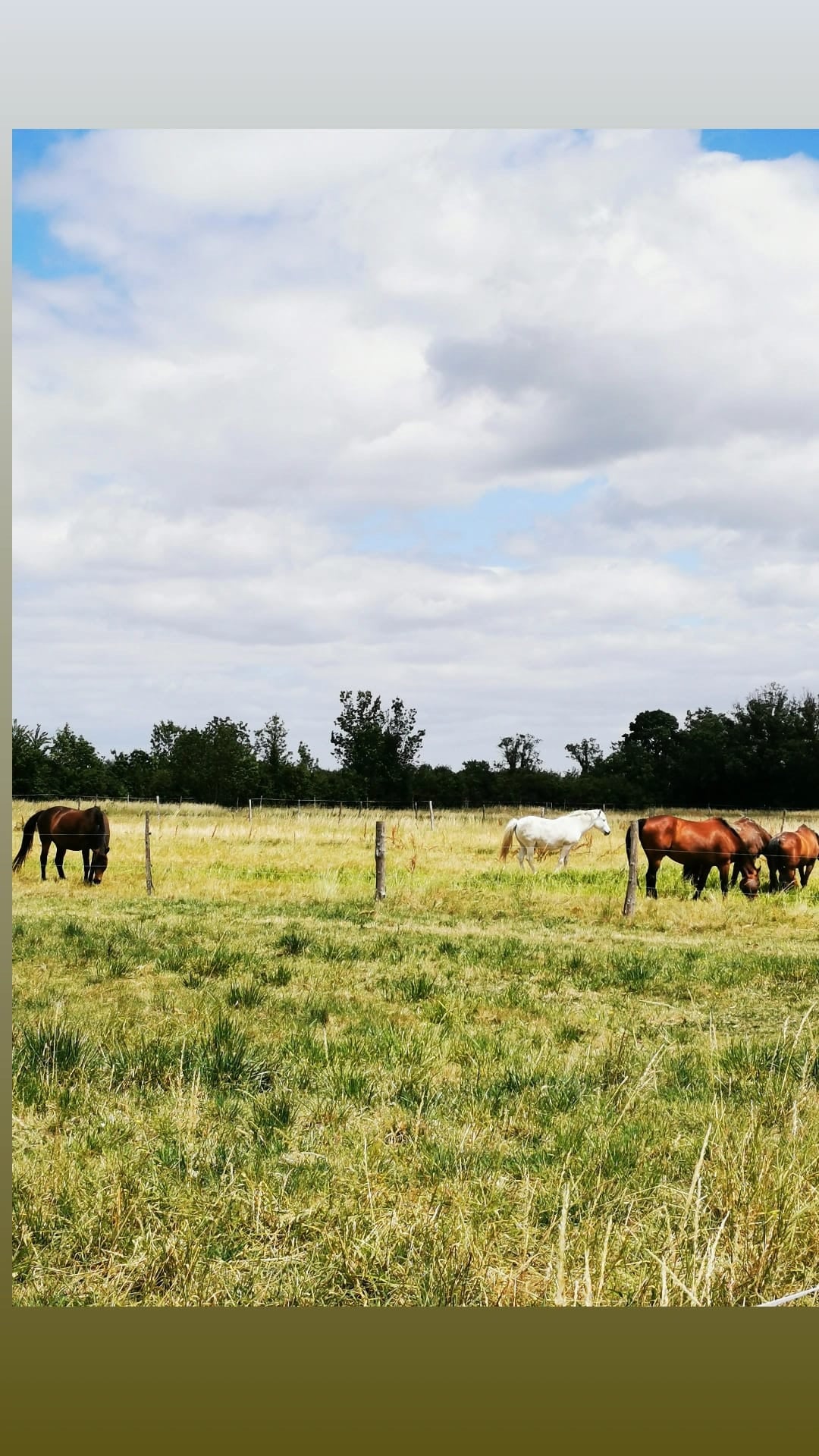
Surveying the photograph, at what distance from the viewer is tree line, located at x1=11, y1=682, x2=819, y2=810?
54625 mm

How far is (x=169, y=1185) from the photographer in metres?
3.93

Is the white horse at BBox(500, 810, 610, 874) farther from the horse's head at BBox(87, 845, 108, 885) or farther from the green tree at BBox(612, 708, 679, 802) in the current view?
the green tree at BBox(612, 708, 679, 802)

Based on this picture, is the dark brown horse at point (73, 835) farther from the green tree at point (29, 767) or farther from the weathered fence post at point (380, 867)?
the green tree at point (29, 767)

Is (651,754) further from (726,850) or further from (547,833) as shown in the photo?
(726,850)

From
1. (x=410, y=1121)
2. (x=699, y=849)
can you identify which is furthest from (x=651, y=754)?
(x=410, y=1121)

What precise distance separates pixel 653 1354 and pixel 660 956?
7.78 metres

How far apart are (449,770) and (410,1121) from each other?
58.6 metres

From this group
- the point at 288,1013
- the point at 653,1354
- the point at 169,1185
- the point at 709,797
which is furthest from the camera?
the point at 709,797

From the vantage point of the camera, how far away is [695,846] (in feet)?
55.0

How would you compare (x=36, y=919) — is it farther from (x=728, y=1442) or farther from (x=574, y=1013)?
(x=728, y=1442)

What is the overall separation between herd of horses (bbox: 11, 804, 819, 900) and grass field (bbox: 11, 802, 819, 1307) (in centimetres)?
521

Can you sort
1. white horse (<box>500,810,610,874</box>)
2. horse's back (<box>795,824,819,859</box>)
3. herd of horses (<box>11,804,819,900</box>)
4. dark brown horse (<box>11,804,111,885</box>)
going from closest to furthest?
herd of horses (<box>11,804,819,900</box>) → horse's back (<box>795,824,819,859</box>) → dark brown horse (<box>11,804,111,885</box>) → white horse (<box>500,810,610,874</box>)

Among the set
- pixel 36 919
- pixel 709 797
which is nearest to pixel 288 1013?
pixel 36 919

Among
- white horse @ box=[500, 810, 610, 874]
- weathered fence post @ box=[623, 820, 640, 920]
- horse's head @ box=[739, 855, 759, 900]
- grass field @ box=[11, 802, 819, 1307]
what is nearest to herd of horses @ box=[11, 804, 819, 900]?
horse's head @ box=[739, 855, 759, 900]
